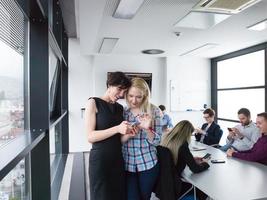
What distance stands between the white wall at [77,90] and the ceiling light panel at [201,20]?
10.0ft

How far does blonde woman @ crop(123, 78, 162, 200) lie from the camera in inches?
78.8

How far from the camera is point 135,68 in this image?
251 inches

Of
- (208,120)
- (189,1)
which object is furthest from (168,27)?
A: (208,120)

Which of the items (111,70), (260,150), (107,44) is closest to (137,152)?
(260,150)

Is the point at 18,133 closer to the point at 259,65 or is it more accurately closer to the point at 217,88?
the point at 259,65

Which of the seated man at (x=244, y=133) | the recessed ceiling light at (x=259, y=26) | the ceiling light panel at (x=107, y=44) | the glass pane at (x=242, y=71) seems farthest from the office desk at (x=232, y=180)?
the glass pane at (x=242, y=71)

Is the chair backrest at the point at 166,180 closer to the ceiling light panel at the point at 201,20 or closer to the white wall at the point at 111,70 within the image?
the ceiling light panel at the point at 201,20

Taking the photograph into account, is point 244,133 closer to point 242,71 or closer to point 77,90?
point 242,71

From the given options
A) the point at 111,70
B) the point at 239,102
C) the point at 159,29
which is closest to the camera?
the point at 159,29

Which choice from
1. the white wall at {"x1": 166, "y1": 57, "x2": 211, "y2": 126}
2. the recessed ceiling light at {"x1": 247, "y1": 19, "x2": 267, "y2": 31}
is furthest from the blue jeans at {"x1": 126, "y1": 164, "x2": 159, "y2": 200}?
the white wall at {"x1": 166, "y1": 57, "x2": 211, "y2": 126}

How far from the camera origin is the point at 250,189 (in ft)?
6.65

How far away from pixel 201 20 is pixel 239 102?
331cm

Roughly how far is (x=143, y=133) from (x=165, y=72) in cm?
466

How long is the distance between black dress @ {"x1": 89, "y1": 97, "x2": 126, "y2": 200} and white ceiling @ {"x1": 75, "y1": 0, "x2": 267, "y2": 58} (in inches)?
53.6
